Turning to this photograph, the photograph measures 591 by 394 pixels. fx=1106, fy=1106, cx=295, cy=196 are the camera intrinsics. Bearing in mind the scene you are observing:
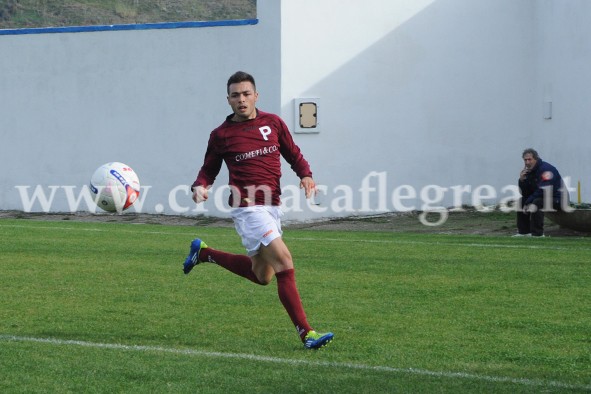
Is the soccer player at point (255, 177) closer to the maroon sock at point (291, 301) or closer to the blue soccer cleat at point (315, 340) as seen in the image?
the maroon sock at point (291, 301)

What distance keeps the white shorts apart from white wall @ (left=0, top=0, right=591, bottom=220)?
50.9 ft

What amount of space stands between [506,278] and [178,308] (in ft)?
13.8

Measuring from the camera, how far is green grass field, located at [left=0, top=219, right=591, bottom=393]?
664 centimetres

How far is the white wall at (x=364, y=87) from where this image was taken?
24.0m

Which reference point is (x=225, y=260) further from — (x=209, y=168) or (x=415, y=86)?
(x=415, y=86)

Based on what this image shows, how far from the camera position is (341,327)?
28.6ft

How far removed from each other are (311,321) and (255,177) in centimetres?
143

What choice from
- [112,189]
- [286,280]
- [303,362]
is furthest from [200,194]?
[112,189]

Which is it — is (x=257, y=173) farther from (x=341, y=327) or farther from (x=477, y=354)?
(x=477, y=354)

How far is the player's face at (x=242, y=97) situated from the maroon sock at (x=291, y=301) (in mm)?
1279

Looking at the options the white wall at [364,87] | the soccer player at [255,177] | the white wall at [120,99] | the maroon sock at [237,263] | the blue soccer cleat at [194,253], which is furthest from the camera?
the white wall at [120,99]

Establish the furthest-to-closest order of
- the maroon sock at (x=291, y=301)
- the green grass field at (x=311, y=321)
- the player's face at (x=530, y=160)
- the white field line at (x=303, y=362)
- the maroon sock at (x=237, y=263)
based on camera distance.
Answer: the player's face at (x=530, y=160)
the maroon sock at (x=237, y=263)
the maroon sock at (x=291, y=301)
the green grass field at (x=311, y=321)
the white field line at (x=303, y=362)

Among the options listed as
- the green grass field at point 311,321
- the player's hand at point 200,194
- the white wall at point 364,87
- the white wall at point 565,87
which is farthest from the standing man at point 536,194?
the player's hand at point 200,194

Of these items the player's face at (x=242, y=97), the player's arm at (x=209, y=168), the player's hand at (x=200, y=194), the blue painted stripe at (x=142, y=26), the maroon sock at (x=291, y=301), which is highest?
the blue painted stripe at (x=142, y=26)
